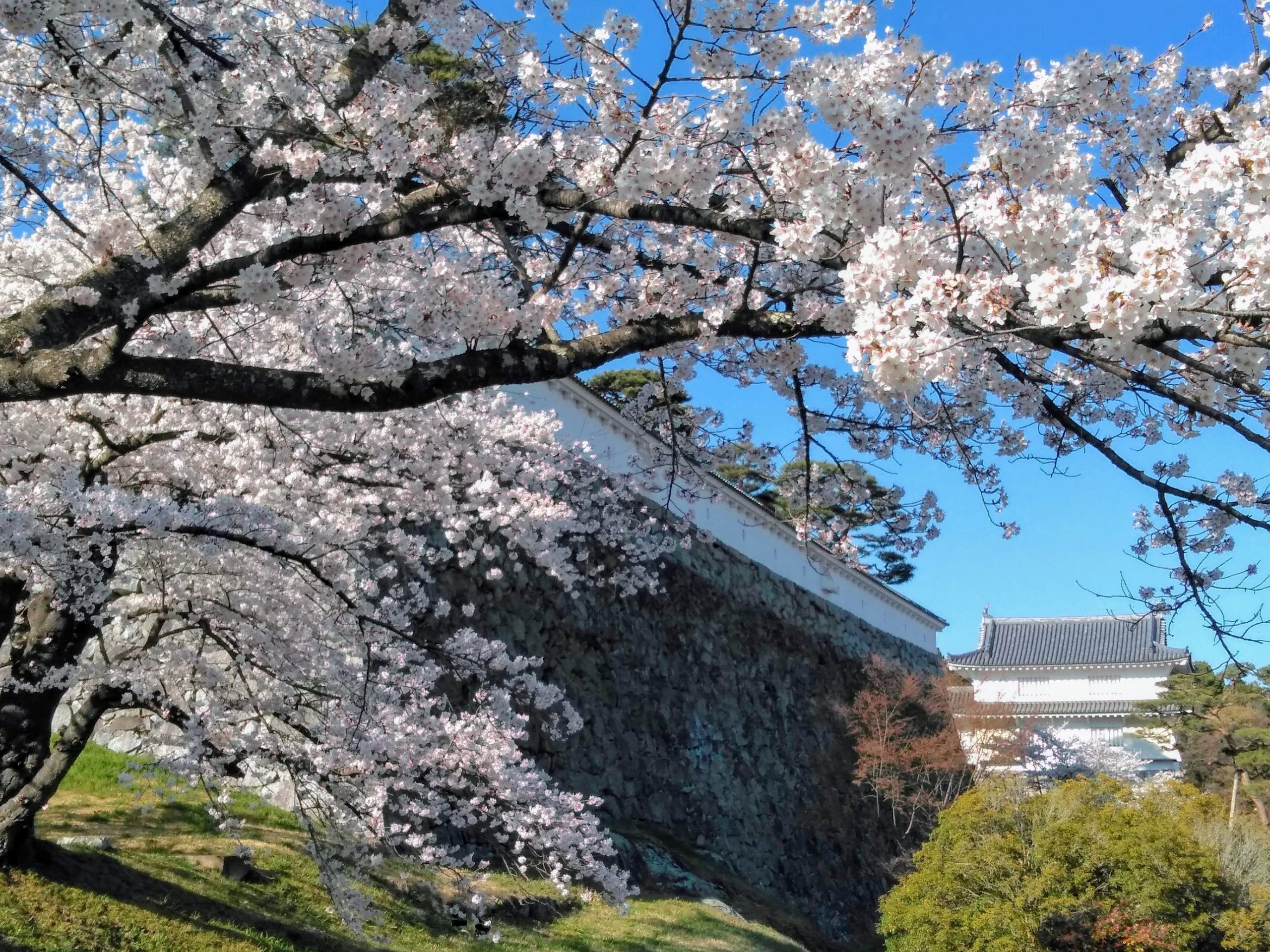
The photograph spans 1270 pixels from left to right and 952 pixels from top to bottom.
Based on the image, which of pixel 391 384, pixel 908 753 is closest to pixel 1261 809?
pixel 908 753

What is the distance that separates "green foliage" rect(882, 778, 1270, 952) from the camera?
1038 centimetres

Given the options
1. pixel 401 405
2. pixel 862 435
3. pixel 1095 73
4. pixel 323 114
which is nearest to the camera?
pixel 401 405

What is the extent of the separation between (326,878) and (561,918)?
452 cm

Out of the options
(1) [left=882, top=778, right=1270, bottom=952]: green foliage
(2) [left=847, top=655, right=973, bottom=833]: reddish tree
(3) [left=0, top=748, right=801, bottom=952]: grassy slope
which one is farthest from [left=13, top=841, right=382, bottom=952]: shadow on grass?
(2) [left=847, top=655, right=973, bottom=833]: reddish tree

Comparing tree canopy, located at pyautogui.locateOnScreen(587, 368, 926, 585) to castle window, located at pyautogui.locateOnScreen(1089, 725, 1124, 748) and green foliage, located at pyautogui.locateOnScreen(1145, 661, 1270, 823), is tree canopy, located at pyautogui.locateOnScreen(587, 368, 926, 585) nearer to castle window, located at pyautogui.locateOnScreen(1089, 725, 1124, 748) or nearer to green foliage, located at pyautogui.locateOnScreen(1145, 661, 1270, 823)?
green foliage, located at pyautogui.locateOnScreen(1145, 661, 1270, 823)

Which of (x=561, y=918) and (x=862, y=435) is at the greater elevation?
(x=862, y=435)

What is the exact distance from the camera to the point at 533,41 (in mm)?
5371

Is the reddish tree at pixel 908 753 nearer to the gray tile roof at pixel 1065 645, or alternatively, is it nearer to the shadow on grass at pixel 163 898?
the shadow on grass at pixel 163 898

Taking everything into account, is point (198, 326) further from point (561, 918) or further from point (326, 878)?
point (561, 918)

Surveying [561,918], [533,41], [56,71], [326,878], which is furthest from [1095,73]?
[561,918]

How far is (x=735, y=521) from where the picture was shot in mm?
19406

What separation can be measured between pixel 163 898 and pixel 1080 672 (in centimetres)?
3189

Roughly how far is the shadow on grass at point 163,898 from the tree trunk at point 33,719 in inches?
11.8

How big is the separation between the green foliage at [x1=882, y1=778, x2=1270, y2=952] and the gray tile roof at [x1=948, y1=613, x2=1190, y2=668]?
2317cm
